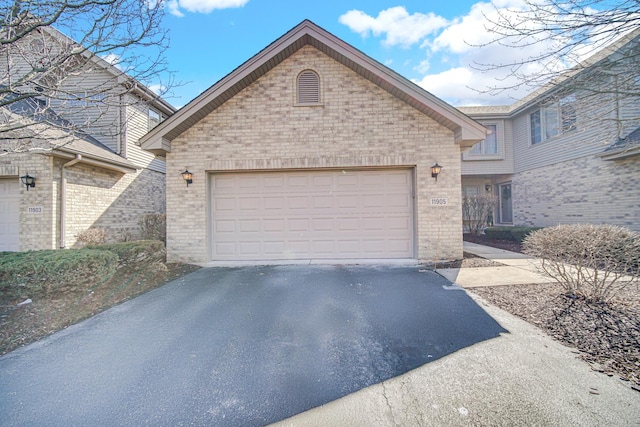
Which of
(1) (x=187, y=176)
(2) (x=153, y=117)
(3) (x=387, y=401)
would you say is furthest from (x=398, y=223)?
(2) (x=153, y=117)

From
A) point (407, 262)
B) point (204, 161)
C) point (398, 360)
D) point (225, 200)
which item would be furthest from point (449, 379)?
point (204, 161)

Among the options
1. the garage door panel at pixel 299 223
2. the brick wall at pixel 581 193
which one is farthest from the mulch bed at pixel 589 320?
the brick wall at pixel 581 193

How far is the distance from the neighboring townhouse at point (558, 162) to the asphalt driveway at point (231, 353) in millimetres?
4404

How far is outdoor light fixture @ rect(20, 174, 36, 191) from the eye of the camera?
25.9 feet

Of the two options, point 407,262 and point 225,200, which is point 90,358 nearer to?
point 225,200

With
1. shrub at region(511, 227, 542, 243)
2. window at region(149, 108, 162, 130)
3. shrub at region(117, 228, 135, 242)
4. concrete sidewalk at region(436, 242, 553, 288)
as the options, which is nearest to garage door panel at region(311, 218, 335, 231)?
concrete sidewalk at region(436, 242, 553, 288)

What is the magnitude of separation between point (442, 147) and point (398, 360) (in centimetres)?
604

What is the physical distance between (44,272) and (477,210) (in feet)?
48.0

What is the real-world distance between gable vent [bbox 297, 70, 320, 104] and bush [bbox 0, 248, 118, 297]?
237 inches

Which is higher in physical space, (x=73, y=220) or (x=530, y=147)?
(x=530, y=147)

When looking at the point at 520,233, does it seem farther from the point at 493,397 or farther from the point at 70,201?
the point at 70,201

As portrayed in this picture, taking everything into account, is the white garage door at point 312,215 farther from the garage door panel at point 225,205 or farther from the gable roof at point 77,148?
the gable roof at point 77,148

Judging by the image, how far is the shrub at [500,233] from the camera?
39.8ft

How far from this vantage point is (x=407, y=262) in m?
7.39
